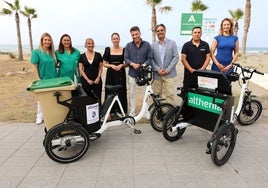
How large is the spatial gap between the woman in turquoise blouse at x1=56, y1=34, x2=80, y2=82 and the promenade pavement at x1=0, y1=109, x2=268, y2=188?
3.75ft

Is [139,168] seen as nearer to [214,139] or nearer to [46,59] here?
[214,139]

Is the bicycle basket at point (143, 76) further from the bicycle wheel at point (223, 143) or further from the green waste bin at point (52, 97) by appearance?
the bicycle wheel at point (223, 143)

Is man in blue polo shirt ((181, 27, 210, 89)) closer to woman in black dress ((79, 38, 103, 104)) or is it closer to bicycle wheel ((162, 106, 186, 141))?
bicycle wheel ((162, 106, 186, 141))

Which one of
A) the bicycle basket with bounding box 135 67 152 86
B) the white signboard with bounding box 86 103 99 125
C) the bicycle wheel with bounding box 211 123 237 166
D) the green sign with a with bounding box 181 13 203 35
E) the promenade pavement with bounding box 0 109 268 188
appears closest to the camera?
the promenade pavement with bounding box 0 109 268 188

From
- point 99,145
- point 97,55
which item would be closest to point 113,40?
point 97,55

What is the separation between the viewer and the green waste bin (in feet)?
11.4

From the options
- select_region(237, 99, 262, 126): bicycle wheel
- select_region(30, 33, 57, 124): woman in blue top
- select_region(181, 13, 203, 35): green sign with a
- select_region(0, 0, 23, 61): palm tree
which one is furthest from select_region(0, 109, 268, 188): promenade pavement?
select_region(0, 0, 23, 61): palm tree

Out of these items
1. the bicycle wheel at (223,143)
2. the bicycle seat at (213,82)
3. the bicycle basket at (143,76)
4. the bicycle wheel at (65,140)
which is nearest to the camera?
the bicycle wheel at (223,143)

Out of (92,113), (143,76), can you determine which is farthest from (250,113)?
(92,113)

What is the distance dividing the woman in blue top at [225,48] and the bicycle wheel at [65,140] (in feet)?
9.07

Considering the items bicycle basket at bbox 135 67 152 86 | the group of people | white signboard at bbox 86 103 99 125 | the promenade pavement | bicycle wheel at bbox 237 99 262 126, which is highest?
the group of people

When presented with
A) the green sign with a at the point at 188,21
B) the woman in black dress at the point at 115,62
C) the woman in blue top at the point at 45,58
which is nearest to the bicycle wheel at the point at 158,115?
the woman in black dress at the point at 115,62

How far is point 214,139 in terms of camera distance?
10.4 ft

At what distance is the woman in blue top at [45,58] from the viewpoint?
4.49 meters
